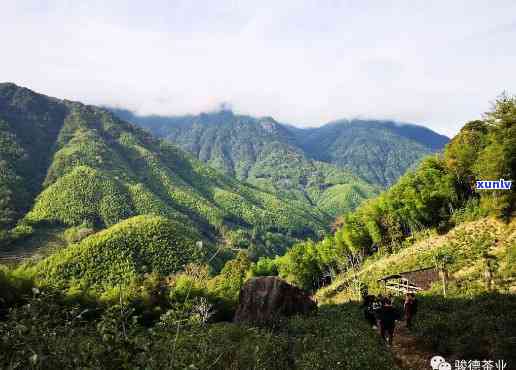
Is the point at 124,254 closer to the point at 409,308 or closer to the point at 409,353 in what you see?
the point at 409,308

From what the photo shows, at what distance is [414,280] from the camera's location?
4384 cm

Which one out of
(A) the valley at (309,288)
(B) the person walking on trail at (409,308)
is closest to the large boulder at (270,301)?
(A) the valley at (309,288)

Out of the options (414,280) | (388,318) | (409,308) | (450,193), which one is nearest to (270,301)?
(409,308)

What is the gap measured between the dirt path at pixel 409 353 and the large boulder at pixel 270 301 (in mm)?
10276

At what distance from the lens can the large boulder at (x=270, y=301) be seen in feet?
89.6

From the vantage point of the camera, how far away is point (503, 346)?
38.1ft

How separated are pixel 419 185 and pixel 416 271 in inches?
1061

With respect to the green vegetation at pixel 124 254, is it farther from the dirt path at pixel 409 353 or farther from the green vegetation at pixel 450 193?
the dirt path at pixel 409 353

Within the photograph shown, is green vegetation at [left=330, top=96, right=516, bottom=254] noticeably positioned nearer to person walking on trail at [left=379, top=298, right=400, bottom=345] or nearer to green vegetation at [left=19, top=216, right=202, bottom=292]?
person walking on trail at [left=379, top=298, right=400, bottom=345]

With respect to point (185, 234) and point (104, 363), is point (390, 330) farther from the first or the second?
point (185, 234)

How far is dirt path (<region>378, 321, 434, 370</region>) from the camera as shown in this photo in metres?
13.8

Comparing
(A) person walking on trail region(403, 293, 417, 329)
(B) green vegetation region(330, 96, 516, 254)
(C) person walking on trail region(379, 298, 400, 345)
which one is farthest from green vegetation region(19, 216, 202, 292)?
(C) person walking on trail region(379, 298, 400, 345)

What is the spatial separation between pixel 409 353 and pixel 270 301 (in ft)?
45.2

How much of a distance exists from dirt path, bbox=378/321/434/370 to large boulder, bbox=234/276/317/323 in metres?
10.3
